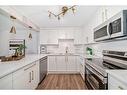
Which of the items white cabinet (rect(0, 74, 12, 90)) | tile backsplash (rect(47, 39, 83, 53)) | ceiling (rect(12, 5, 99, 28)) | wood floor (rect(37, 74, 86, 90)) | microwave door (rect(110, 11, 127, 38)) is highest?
ceiling (rect(12, 5, 99, 28))

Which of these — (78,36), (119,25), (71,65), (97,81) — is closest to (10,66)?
(97,81)

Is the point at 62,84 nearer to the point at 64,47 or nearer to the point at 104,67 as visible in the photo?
the point at 104,67

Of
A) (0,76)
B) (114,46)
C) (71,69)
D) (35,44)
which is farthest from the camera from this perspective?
(35,44)

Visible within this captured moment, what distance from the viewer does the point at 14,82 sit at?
190 centimetres

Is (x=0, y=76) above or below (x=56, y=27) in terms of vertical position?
below

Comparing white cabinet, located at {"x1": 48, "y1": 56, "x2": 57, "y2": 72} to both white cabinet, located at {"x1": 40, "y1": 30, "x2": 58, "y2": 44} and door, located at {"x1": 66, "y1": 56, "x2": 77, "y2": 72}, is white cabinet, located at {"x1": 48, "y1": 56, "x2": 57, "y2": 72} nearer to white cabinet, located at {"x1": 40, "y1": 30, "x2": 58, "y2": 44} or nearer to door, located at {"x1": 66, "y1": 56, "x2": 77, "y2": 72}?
door, located at {"x1": 66, "y1": 56, "x2": 77, "y2": 72}

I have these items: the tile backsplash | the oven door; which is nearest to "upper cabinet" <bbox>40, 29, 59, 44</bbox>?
the tile backsplash

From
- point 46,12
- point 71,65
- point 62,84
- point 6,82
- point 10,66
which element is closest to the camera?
point 6,82

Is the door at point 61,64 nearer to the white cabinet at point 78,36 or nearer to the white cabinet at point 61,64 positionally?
the white cabinet at point 61,64

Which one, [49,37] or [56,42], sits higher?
[49,37]

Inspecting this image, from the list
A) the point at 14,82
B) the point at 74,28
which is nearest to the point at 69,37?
the point at 74,28

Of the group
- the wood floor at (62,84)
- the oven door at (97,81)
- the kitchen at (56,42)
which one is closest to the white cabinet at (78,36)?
the kitchen at (56,42)

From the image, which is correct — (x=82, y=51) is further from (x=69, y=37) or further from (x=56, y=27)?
(x=56, y=27)
